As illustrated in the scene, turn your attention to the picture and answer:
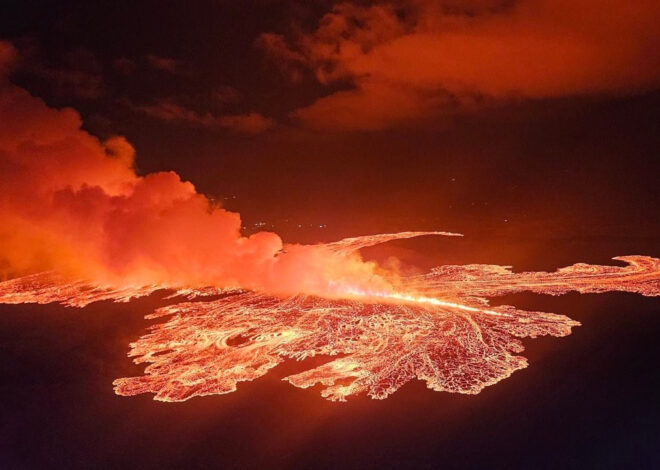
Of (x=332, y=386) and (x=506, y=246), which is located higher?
(x=506, y=246)

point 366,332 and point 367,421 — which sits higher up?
point 366,332

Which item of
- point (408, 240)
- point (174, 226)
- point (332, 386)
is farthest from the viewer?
point (408, 240)

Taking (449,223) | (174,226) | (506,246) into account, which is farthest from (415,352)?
(449,223)

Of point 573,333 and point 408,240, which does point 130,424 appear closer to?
point 573,333

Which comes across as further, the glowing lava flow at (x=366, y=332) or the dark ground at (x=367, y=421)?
the glowing lava flow at (x=366, y=332)

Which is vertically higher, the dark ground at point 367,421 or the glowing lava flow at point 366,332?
the glowing lava flow at point 366,332

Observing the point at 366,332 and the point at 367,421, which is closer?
the point at 367,421

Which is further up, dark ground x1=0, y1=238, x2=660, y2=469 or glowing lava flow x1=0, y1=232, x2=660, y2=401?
glowing lava flow x1=0, y1=232, x2=660, y2=401

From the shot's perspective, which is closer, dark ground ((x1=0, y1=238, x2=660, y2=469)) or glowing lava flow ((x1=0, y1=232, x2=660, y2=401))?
dark ground ((x1=0, y1=238, x2=660, y2=469))
